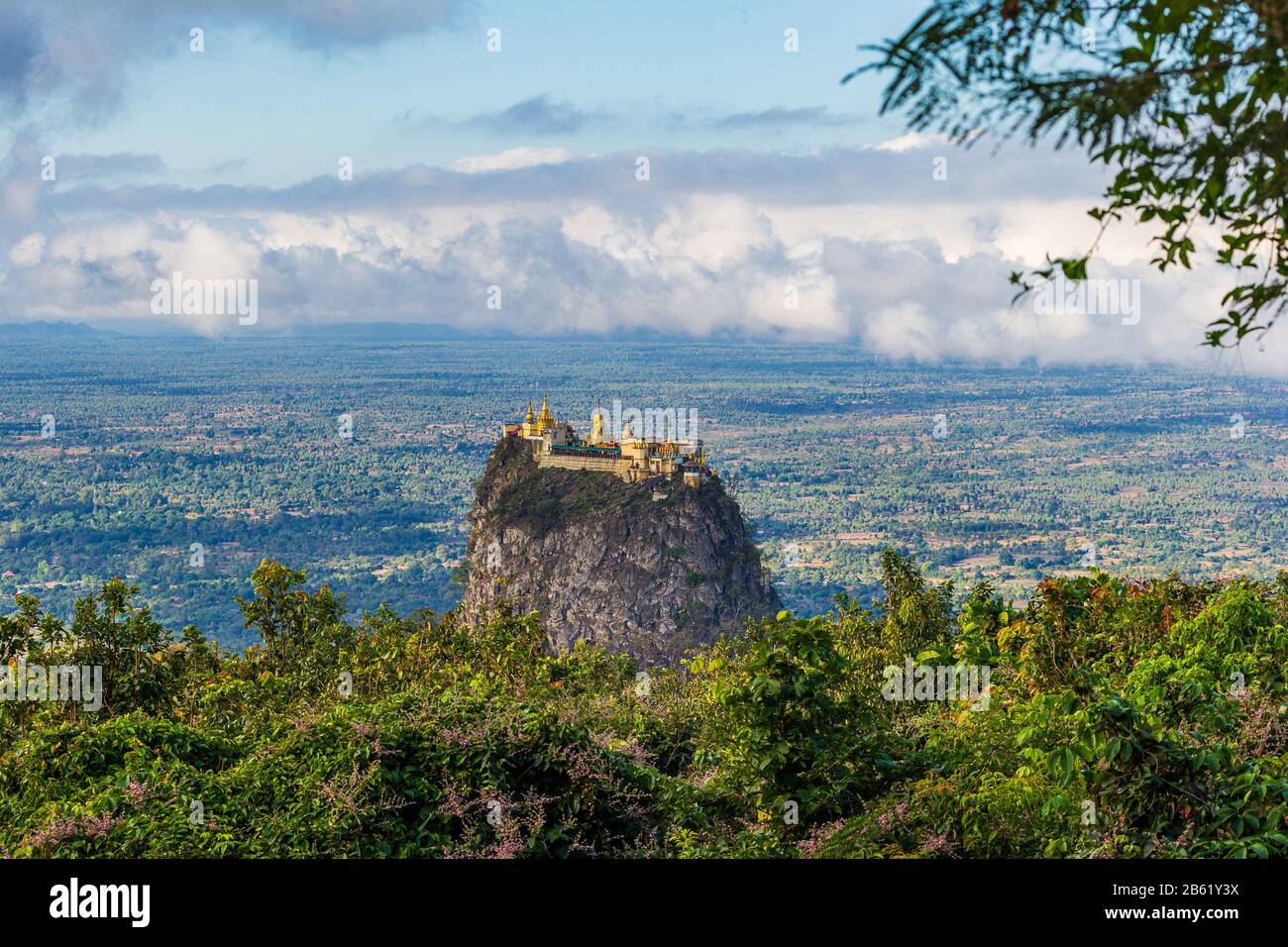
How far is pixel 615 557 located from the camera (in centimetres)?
8369

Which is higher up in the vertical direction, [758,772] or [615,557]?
[758,772]

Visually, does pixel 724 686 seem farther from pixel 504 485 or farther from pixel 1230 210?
pixel 504 485

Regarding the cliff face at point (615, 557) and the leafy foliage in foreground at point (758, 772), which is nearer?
the leafy foliage in foreground at point (758, 772)

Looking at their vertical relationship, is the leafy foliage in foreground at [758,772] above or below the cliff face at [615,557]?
above

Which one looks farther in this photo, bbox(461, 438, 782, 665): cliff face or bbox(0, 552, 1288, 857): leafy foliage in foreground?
bbox(461, 438, 782, 665): cliff face

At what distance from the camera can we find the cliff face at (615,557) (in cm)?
8156

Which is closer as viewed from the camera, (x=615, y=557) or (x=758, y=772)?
(x=758, y=772)

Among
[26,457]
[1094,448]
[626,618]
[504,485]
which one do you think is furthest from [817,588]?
[26,457]

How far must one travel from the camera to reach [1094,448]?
130 meters

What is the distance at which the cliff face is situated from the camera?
81.6m

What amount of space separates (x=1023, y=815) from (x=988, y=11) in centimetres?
458

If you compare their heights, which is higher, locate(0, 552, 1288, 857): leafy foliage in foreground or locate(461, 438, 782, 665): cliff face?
locate(0, 552, 1288, 857): leafy foliage in foreground
